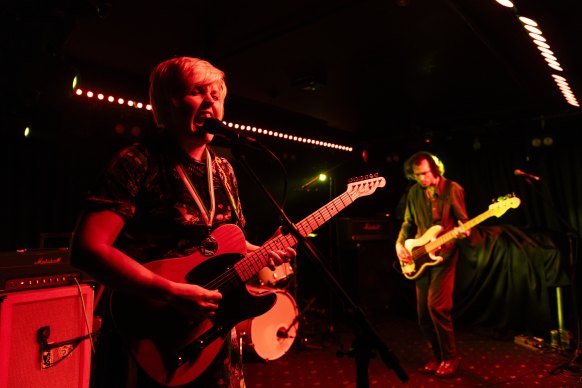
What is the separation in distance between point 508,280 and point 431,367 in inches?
98.3

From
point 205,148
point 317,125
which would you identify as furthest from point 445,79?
point 205,148

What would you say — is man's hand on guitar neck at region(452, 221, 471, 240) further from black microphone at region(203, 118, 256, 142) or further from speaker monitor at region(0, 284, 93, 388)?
speaker monitor at region(0, 284, 93, 388)

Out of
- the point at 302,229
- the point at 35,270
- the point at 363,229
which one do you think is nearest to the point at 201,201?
the point at 302,229

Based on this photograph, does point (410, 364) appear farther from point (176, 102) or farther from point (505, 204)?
point (176, 102)

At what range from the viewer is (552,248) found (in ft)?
17.2

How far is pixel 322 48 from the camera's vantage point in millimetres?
4281

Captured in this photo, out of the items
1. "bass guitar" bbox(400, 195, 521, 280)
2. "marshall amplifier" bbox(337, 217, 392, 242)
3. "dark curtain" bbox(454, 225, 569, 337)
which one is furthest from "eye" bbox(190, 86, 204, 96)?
"dark curtain" bbox(454, 225, 569, 337)

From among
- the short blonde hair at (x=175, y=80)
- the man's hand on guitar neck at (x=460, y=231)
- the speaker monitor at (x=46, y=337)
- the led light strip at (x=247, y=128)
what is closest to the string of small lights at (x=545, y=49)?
the man's hand on guitar neck at (x=460, y=231)

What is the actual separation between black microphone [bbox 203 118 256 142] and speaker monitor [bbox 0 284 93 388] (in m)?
2.08

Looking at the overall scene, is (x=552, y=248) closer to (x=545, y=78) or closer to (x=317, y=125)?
(x=545, y=78)

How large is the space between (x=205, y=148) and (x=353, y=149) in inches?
262

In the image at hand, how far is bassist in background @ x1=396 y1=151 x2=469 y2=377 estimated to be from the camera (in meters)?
3.89

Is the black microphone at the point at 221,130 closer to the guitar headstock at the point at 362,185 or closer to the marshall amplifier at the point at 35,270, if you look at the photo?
the guitar headstock at the point at 362,185

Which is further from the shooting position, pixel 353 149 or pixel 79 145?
pixel 353 149
